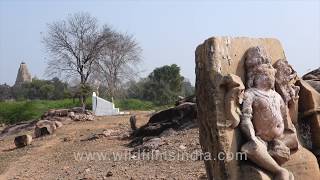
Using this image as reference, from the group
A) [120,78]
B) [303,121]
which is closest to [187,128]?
[303,121]

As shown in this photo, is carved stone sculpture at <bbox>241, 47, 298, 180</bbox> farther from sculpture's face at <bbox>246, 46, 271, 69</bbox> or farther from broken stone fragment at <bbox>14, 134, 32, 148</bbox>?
broken stone fragment at <bbox>14, 134, 32, 148</bbox>

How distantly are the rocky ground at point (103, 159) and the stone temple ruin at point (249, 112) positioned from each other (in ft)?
8.08

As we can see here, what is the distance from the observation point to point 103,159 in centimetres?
902

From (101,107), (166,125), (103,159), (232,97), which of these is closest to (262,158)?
(232,97)

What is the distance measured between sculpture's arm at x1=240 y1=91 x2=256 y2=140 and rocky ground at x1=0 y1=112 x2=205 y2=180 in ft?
8.93

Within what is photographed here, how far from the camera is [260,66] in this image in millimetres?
4398

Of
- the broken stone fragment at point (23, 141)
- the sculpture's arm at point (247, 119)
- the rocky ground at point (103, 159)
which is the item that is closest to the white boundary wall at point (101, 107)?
the rocky ground at point (103, 159)

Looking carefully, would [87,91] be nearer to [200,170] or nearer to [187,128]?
[187,128]

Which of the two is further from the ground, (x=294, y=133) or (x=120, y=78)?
(x=120, y=78)

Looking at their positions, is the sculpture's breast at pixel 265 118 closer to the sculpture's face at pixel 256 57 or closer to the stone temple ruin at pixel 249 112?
the stone temple ruin at pixel 249 112

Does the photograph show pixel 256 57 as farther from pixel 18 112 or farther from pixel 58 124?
pixel 18 112

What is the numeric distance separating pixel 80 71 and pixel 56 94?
16475 mm

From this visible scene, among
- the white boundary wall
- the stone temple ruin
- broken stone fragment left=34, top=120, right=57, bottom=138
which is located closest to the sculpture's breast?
the stone temple ruin

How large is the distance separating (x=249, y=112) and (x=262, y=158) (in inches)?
16.0
